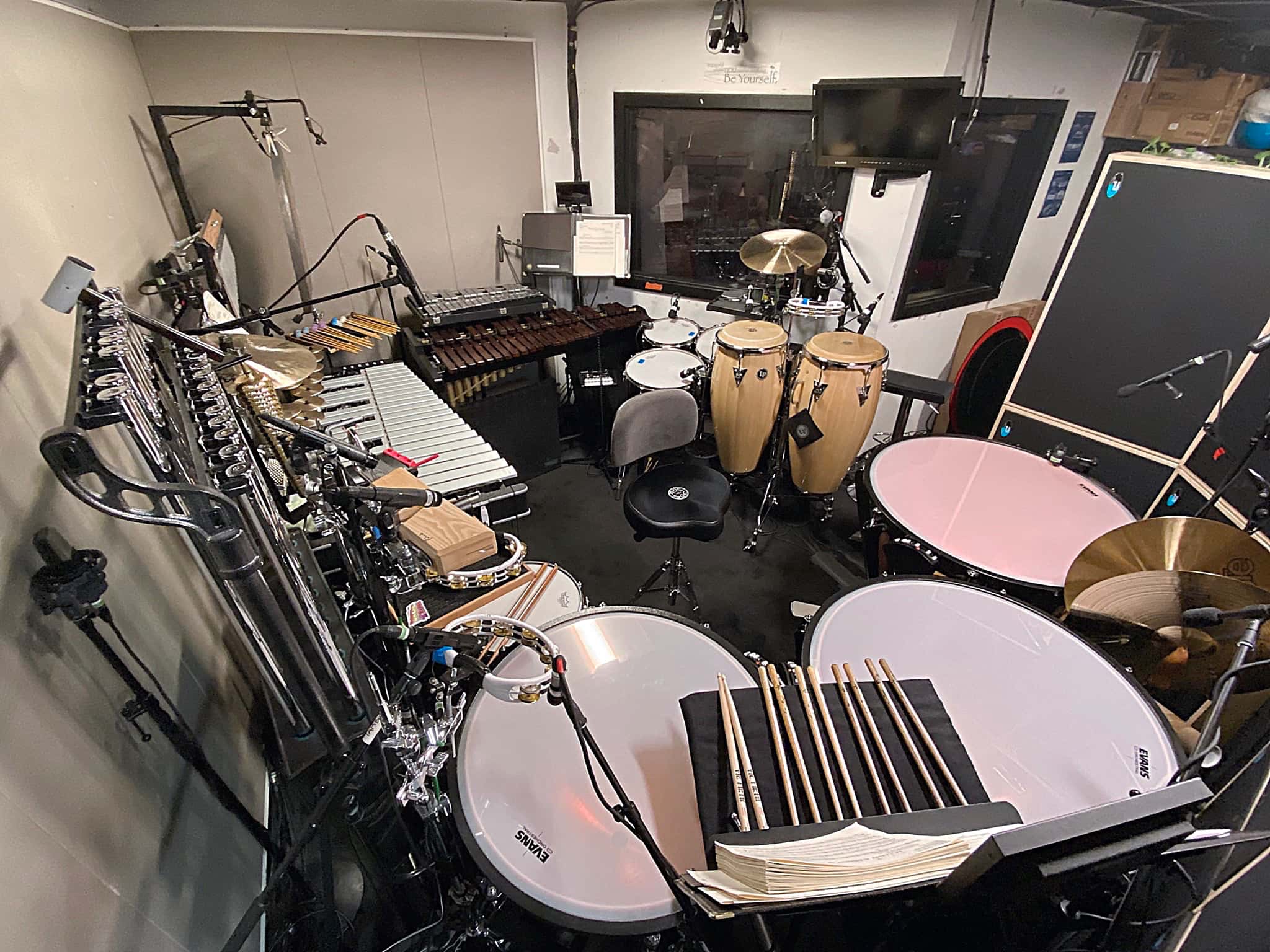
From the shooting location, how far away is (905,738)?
108 cm

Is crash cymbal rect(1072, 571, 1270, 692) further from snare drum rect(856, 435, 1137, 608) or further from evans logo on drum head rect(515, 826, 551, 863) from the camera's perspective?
evans logo on drum head rect(515, 826, 551, 863)

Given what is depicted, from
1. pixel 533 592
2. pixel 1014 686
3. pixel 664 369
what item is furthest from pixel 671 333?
pixel 1014 686

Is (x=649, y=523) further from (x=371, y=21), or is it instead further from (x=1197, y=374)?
(x=371, y=21)

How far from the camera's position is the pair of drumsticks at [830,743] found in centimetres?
96

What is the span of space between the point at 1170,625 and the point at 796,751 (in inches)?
44.6

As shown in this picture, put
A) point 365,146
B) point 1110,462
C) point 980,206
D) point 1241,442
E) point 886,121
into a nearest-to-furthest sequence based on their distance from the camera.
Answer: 1. point 1241,442
2. point 1110,462
3. point 886,121
4. point 365,146
5. point 980,206

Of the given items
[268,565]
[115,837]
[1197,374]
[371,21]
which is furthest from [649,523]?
[371,21]

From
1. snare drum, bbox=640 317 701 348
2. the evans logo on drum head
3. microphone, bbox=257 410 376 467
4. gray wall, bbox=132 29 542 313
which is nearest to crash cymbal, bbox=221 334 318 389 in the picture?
microphone, bbox=257 410 376 467

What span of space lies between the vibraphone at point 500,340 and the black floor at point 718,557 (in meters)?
0.91

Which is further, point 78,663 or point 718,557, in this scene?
point 718,557

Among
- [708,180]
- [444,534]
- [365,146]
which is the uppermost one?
[365,146]

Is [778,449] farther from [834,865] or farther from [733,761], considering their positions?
[834,865]

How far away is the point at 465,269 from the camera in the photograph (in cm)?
404

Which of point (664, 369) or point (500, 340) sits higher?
point (500, 340)
